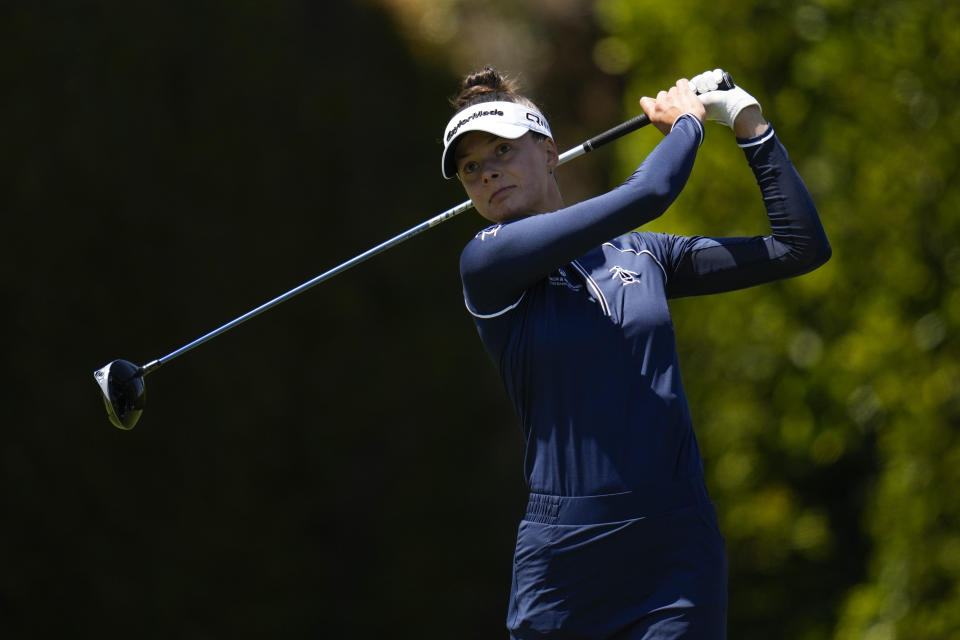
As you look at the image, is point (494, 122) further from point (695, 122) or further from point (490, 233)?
point (695, 122)

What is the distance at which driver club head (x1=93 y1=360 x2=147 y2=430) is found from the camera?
9.29 feet

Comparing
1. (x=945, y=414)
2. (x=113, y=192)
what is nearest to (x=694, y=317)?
(x=945, y=414)

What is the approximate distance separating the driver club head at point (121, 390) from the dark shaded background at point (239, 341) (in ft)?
4.67

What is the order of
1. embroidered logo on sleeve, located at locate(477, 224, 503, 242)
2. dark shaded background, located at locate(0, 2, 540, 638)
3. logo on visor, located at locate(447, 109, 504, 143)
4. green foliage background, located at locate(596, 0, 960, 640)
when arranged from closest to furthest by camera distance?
embroidered logo on sleeve, located at locate(477, 224, 503, 242) < logo on visor, located at locate(447, 109, 504, 143) < green foliage background, located at locate(596, 0, 960, 640) < dark shaded background, located at locate(0, 2, 540, 638)

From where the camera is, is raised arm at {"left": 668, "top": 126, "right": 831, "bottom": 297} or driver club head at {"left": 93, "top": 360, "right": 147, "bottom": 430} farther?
driver club head at {"left": 93, "top": 360, "right": 147, "bottom": 430}

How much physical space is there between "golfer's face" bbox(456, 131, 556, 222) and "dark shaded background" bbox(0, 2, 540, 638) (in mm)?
2160

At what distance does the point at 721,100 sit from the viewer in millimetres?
2365

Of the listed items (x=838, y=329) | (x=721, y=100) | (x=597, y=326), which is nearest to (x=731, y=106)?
(x=721, y=100)

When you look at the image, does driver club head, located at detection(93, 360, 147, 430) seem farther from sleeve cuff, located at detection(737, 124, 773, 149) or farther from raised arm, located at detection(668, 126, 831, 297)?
sleeve cuff, located at detection(737, 124, 773, 149)

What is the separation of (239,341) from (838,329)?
6.75 feet

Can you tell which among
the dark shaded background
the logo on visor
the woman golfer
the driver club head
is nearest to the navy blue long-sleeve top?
the woman golfer

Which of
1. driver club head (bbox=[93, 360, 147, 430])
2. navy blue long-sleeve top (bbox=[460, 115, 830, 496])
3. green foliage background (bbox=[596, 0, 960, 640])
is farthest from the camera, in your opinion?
green foliage background (bbox=[596, 0, 960, 640])

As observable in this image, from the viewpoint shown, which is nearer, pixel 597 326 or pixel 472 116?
pixel 597 326

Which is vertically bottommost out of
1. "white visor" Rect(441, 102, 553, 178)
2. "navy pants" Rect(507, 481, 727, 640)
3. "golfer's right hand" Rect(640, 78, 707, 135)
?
"navy pants" Rect(507, 481, 727, 640)
